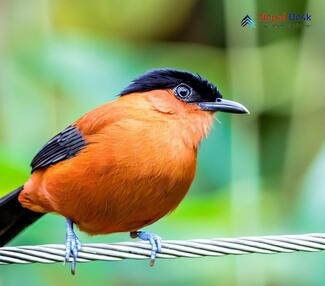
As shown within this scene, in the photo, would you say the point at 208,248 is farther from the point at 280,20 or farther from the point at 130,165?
the point at 280,20

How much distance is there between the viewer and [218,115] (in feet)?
8.32

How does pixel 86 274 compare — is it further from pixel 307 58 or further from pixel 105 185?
pixel 307 58

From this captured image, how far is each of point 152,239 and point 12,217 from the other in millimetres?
430

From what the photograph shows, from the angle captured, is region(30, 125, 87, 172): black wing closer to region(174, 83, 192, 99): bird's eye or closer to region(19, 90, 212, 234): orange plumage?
region(19, 90, 212, 234): orange plumage

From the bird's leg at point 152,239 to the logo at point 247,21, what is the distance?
2.69 feet

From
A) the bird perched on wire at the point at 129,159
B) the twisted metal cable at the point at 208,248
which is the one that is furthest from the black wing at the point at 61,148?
the twisted metal cable at the point at 208,248

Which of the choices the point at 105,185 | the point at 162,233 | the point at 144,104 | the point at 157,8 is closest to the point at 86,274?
the point at 162,233

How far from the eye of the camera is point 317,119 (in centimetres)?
269

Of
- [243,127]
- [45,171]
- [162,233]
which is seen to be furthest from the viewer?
[243,127]

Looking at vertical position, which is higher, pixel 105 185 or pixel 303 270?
pixel 105 185

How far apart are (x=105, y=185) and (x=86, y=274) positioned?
1.50ft

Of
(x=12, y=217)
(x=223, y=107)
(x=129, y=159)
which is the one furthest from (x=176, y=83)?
(x=12, y=217)

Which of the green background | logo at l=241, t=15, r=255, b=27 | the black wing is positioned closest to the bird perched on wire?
the black wing

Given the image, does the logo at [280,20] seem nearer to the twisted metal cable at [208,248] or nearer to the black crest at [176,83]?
the black crest at [176,83]
